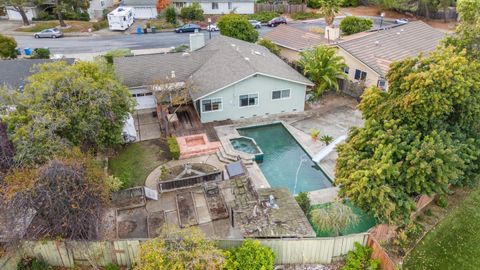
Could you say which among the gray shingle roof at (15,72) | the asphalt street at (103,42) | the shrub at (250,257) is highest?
the gray shingle roof at (15,72)

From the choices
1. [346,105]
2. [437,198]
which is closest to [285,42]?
[346,105]

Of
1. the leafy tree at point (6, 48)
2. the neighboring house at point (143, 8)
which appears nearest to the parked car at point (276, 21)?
the neighboring house at point (143, 8)

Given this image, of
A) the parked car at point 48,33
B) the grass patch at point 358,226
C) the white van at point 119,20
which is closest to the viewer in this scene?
the grass patch at point 358,226

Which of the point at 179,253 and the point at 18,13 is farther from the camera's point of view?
the point at 18,13

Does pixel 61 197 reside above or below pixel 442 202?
above

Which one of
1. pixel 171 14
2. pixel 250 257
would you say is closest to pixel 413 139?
pixel 250 257

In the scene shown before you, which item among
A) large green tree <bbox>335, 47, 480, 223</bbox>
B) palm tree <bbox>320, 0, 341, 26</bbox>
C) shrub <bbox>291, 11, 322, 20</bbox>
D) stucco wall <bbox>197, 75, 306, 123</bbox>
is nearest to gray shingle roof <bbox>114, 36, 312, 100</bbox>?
stucco wall <bbox>197, 75, 306, 123</bbox>

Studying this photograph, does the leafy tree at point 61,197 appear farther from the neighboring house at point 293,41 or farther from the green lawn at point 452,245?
the neighboring house at point 293,41

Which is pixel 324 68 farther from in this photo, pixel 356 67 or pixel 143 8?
pixel 143 8
